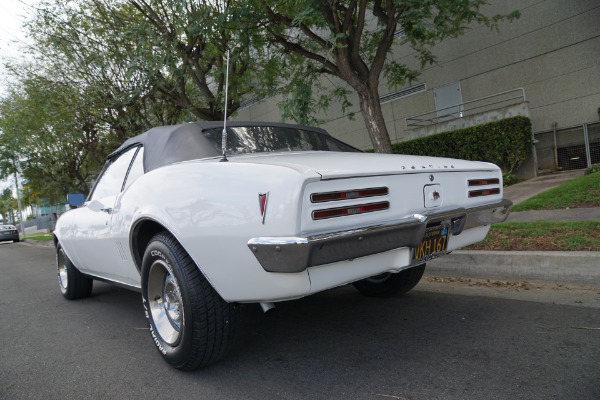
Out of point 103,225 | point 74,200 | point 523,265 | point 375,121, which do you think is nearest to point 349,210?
point 103,225

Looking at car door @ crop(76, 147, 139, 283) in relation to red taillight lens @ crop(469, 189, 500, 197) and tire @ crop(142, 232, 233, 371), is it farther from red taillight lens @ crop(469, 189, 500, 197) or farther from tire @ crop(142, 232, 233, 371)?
red taillight lens @ crop(469, 189, 500, 197)

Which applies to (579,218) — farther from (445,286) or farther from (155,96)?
(155,96)

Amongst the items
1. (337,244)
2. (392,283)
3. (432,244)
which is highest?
(337,244)

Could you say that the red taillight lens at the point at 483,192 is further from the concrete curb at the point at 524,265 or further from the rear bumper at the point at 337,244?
the concrete curb at the point at 524,265

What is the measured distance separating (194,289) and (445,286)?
267 cm

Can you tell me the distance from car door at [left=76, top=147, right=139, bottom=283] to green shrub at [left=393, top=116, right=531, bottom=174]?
10.6 m

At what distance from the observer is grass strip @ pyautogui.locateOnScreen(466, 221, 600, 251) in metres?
4.05

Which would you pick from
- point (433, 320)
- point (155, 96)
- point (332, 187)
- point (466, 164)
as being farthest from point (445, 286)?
point (155, 96)

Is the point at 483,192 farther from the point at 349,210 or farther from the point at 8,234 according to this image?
the point at 8,234

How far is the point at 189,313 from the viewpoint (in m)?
2.28

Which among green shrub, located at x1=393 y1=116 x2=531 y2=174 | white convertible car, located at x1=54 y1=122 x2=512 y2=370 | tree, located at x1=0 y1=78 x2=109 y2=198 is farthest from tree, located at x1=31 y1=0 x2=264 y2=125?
green shrub, located at x1=393 y1=116 x2=531 y2=174

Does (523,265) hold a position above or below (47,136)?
below

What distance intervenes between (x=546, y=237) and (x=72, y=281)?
5255 millimetres

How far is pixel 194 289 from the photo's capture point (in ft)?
7.49
